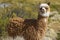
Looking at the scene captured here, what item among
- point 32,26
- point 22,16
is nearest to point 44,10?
point 32,26

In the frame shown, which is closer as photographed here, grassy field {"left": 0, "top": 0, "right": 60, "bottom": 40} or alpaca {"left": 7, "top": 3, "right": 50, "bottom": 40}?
alpaca {"left": 7, "top": 3, "right": 50, "bottom": 40}

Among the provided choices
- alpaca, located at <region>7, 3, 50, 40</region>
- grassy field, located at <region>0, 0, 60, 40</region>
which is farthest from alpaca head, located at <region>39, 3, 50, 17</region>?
grassy field, located at <region>0, 0, 60, 40</region>

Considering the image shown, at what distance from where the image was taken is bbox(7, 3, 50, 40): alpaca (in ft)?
33.6

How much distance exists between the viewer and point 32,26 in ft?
34.0

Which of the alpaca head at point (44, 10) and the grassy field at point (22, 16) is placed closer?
the alpaca head at point (44, 10)

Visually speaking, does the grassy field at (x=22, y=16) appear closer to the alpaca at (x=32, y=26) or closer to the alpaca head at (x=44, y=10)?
the alpaca at (x=32, y=26)

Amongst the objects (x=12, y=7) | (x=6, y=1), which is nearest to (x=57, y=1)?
(x=6, y=1)

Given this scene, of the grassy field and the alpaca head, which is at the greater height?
the alpaca head

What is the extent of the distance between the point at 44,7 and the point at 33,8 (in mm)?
4082

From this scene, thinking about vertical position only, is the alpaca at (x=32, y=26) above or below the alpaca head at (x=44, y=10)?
below

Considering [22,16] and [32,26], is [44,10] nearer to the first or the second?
[32,26]

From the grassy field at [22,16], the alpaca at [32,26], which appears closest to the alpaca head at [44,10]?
the alpaca at [32,26]

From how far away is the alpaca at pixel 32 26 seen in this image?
10.2m

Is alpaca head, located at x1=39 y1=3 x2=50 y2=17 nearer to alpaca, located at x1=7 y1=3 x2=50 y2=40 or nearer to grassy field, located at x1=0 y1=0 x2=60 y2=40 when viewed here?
alpaca, located at x1=7 y1=3 x2=50 y2=40
